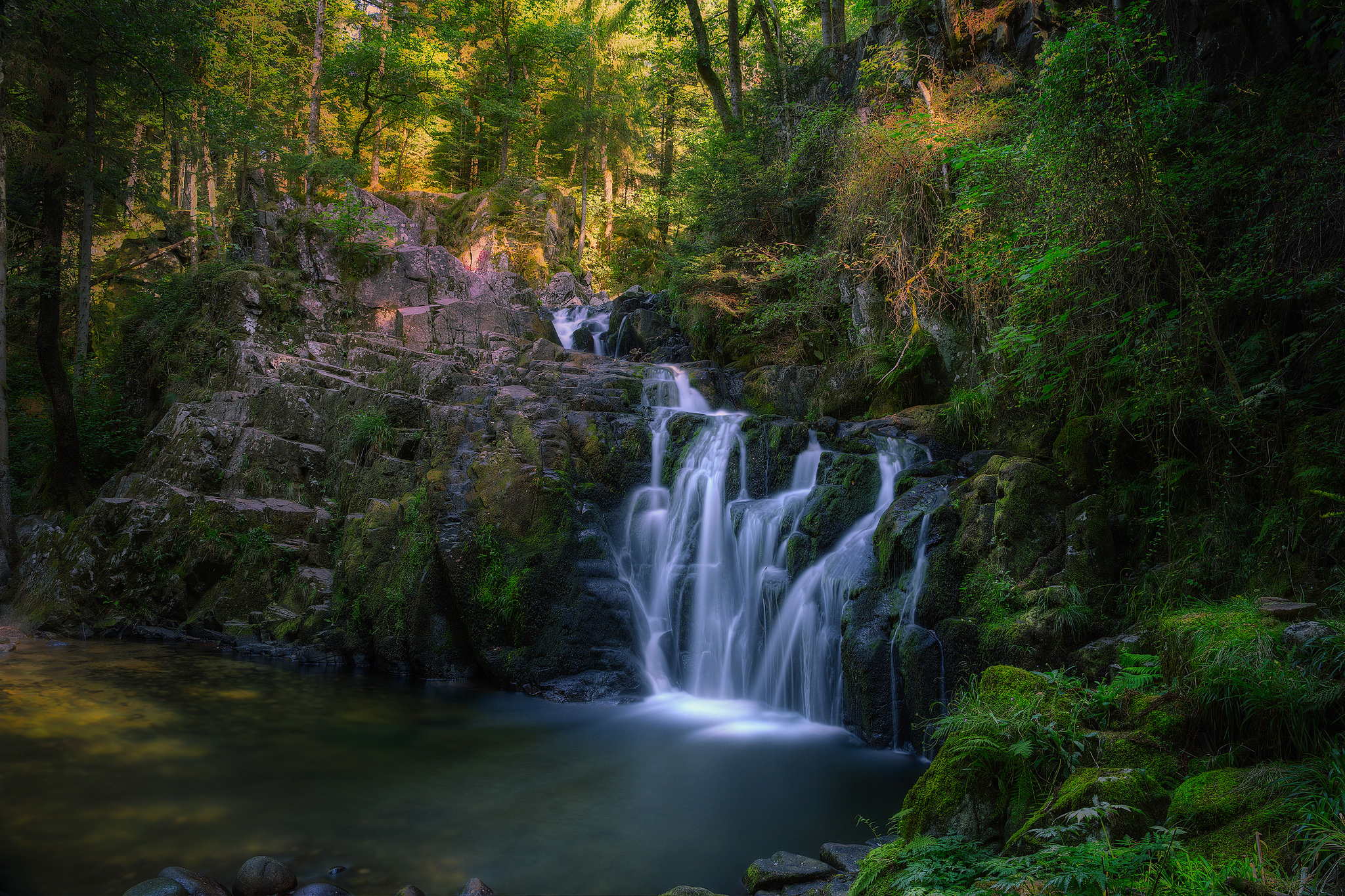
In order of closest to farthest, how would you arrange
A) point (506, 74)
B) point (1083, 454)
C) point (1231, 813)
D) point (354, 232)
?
point (1231, 813)
point (1083, 454)
point (354, 232)
point (506, 74)

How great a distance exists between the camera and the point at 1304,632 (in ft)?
12.4

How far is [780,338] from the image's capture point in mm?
14914

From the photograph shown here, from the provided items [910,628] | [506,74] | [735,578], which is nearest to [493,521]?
[735,578]

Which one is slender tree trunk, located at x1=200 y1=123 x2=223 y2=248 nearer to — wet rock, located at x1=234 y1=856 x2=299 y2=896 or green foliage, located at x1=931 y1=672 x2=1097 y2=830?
wet rock, located at x1=234 y1=856 x2=299 y2=896

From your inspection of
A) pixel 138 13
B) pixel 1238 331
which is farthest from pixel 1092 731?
pixel 138 13

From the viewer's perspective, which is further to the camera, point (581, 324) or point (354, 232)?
point (581, 324)

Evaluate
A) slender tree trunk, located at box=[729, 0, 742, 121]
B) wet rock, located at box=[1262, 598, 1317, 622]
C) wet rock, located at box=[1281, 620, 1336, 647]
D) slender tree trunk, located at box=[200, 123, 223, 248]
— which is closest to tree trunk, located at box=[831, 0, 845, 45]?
slender tree trunk, located at box=[729, 0, 742, 121]

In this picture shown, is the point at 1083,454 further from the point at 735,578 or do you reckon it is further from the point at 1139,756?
the point at 735,578

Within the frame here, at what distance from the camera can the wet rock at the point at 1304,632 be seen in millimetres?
3711

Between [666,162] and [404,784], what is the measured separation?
97.5 feet

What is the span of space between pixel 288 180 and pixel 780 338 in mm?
16410

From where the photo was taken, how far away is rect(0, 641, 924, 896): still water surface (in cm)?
509

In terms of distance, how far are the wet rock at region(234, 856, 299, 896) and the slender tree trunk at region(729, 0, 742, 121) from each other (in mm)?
17599

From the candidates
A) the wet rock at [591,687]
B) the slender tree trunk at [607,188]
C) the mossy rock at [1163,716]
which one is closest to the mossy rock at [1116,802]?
the mossy rock at [1163,716]
